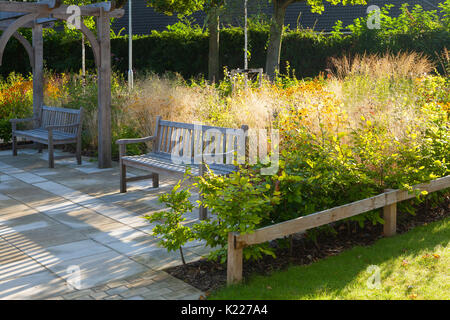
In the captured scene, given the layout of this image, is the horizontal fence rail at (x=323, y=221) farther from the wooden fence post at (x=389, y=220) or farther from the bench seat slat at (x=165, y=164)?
the bench seat slat at (x=165, y=164)

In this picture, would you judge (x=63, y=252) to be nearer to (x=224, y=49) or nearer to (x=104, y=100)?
(x=104, y=100)

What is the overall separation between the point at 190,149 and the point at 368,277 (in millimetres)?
→ 3223

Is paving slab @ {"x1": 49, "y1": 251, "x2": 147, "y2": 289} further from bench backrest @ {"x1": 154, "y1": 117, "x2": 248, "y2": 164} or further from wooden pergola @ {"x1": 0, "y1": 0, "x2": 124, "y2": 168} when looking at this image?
wooden pergola @ {"x1": 0, "y1": 0, "x2": 124, "y2": 168}

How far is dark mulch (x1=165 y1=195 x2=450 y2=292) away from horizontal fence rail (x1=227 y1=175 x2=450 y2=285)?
18 cm

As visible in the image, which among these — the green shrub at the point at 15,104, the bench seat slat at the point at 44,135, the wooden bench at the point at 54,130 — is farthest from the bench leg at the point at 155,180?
the green shrub at the point at 15,104

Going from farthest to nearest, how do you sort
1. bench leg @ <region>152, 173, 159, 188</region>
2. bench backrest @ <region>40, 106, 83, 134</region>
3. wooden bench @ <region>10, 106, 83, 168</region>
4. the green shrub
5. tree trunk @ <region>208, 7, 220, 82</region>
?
tree trunk @ <region>208, 7, 220, 82</region>, the green shrub, bench backrest @ <region>40, 106, 83, 134</region>, wooden bench @ <region>10, 106, 83, 168</region>, bench leg @ <region>152, 173, 159, 188</region>

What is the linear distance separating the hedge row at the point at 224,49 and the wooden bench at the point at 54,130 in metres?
9.27

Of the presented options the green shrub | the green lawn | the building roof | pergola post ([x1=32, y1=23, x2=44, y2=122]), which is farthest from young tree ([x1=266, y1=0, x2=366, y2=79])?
the green lawn

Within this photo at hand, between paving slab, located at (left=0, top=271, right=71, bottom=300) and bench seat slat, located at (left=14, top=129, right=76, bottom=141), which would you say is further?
bench seat slat, located at (left=14, top=129, right=76, bottom=141)

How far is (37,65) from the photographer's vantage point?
10.3 m

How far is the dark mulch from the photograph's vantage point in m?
4.21

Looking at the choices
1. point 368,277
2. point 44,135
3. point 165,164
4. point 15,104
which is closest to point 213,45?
point 15,104

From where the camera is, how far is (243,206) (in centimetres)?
394
